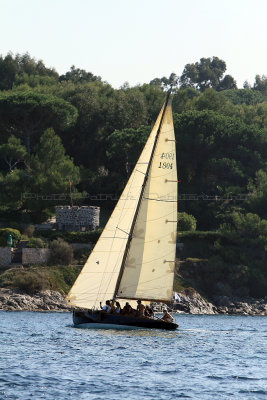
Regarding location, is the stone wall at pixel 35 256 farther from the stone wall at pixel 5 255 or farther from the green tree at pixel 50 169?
the green tree at pixel 50 169

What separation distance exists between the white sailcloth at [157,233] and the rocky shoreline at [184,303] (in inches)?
1006

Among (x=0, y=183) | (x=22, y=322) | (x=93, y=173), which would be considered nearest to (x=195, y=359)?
(x=22, y=322)

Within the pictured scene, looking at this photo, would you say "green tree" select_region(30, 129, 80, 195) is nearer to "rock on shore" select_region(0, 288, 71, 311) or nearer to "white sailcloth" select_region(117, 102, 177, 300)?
"rock on shore" select_region(0, 288, 71, 311)

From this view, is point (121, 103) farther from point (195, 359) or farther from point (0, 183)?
point (195, 359)

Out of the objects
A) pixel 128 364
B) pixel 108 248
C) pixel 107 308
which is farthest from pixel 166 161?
pixel 128 364

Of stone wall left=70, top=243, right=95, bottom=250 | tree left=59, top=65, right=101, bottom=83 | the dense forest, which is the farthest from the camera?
tree left=59, top=65, right=101, bottom=83

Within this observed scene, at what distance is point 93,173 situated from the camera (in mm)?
123875

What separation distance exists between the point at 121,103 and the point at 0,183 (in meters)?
32.0

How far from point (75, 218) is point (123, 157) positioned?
19.8 meters

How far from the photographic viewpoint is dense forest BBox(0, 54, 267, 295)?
108 m

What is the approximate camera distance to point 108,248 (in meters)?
54.1

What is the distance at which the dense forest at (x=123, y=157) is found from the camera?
108m

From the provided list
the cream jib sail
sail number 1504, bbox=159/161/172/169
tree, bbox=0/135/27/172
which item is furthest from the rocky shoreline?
tree, bbox=0/135/27/172

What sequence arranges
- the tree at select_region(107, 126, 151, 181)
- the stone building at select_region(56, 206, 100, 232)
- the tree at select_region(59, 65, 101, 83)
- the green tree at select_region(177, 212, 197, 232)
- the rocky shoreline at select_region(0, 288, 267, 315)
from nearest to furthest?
the rocky shoreline at select_region(0, 288, 267, 315) < the stone building at select_region(56, 206, 100, 232) < the green tree at select_region(177, 212, 197, 232) < the tree at select_region(107, 126, 151, 181) < the tree at select_region(59, 65, 101, 83)
